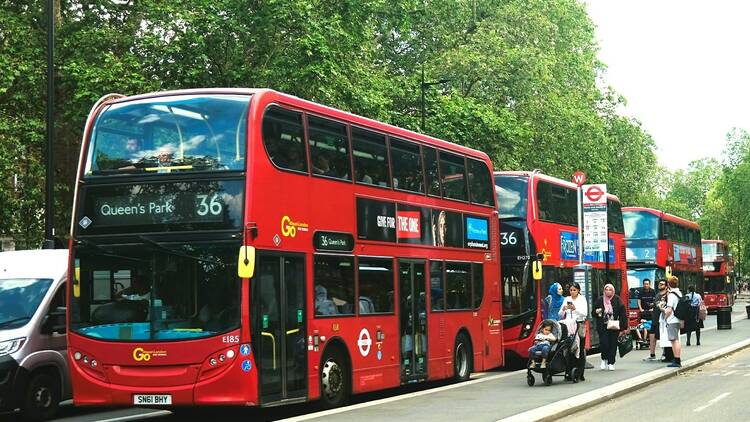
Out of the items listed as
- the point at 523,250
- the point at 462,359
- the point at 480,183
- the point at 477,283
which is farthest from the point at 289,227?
the point at 523,250

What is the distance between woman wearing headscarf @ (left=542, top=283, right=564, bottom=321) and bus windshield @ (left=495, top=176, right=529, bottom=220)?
5.80 ft

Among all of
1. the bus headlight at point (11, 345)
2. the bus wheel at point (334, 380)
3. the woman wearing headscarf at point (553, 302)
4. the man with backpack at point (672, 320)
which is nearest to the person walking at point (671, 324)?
the man with backpack at point (672, 320)

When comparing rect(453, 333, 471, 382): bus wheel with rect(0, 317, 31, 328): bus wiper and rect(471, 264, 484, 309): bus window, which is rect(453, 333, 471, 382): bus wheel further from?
rect(0, 317, 31, 328): bus wiper

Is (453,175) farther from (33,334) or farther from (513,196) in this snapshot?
(33,334)

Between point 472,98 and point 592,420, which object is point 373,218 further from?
point 472,98

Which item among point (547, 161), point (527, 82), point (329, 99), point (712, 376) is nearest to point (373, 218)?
point (712, 376)

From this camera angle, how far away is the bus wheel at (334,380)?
15359mm

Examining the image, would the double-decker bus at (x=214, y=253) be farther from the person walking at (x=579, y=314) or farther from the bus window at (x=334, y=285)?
the person walking at (x=579, y=314)

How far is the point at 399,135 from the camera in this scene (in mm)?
18203

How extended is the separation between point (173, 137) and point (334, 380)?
4227mm

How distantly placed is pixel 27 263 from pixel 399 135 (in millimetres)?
6113

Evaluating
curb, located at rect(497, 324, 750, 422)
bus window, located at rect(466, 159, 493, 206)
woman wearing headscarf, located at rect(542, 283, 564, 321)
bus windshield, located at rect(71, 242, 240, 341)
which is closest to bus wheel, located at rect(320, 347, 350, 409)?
bus windshield, located at rect(71, 242, 240, 341)

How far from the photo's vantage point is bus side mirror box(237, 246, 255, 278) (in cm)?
1321

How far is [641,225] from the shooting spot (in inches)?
1674
